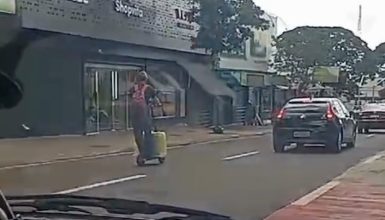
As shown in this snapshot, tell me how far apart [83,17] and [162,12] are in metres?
5.97

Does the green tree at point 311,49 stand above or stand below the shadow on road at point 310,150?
above

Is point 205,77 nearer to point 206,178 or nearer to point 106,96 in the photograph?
point 106,96

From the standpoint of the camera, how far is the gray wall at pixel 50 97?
75.2 ft

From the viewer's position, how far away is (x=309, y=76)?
1671 inches

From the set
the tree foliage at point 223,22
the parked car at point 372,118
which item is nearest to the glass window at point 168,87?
the tree foliage at point 223,22

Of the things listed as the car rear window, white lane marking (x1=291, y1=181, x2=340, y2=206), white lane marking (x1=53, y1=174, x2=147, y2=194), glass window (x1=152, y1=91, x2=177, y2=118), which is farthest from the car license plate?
glass window (x1=152, y1=91, x2=177, y2=118)

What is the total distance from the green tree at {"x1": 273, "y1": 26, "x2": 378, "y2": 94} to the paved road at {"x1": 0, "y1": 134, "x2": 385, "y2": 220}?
22.7 meters

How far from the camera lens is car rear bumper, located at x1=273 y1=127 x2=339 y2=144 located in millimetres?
18953

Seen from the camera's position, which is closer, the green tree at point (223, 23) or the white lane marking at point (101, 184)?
the white lane marking at point (101, 184)

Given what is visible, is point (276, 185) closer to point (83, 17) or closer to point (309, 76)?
point (83, 17)

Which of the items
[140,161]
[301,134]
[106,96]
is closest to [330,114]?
[301,134]

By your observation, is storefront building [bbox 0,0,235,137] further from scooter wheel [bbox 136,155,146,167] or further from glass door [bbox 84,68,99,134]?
scooter wheel [bbox 136,155,146,167]

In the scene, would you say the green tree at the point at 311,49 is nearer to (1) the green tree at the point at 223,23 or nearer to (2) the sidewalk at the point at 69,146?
(1) the green tree at the point at 223,23

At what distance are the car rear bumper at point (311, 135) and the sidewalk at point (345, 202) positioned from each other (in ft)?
23.3
